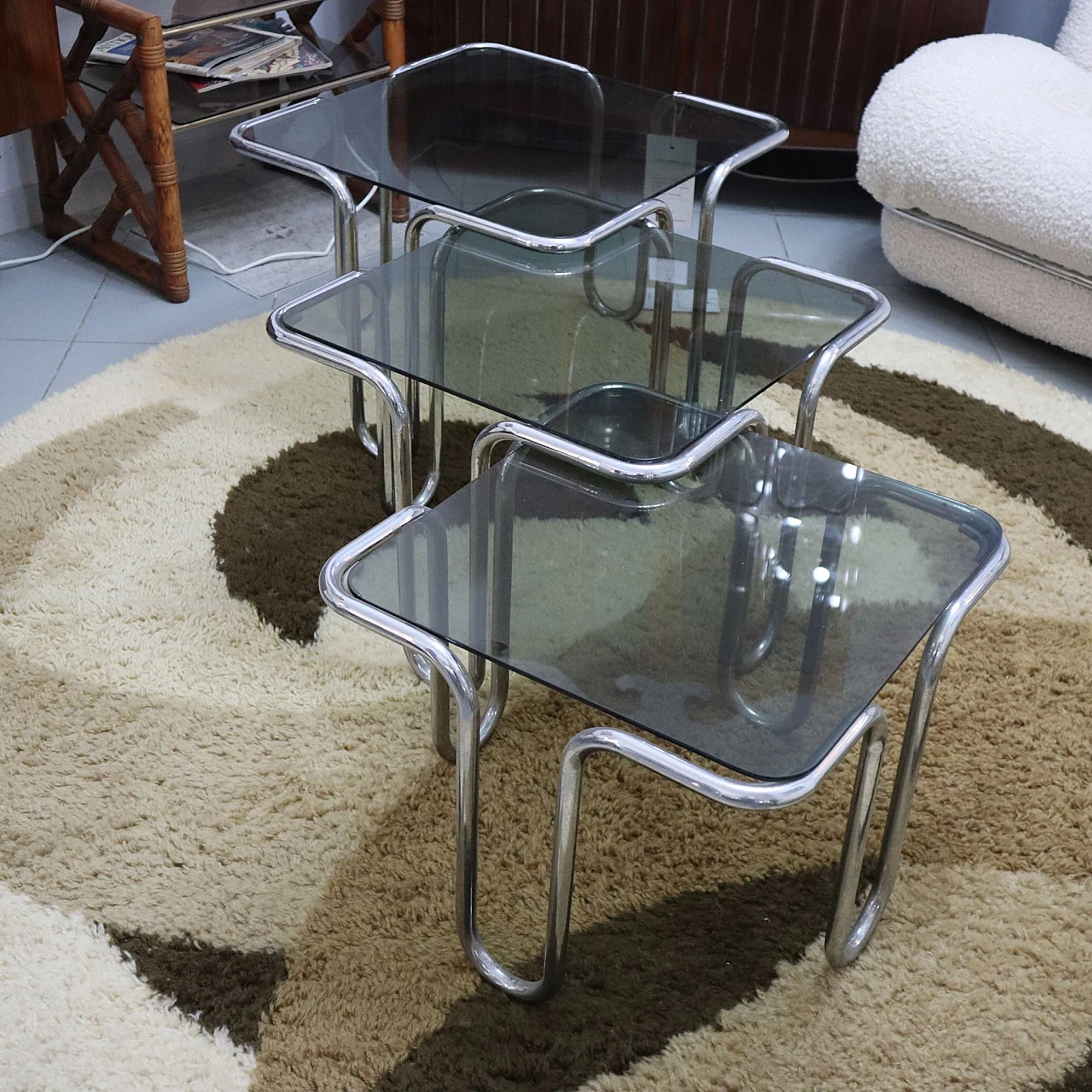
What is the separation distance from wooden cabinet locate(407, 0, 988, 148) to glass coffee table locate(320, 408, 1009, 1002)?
1.40 meters

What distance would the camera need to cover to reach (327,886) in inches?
50.8

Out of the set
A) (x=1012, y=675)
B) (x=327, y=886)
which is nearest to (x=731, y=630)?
(x=327, y=886)

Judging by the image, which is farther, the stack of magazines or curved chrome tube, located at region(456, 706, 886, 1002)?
the stack of magazines

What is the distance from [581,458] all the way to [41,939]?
0.67 m

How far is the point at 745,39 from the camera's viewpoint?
2.49 meters

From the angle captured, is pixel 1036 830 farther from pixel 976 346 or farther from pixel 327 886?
pixel 976 346

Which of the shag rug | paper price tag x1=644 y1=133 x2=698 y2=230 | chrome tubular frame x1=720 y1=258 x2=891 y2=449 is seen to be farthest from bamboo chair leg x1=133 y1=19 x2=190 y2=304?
chrome tubular frame x1=720 y1=258 x2=891 y2=449

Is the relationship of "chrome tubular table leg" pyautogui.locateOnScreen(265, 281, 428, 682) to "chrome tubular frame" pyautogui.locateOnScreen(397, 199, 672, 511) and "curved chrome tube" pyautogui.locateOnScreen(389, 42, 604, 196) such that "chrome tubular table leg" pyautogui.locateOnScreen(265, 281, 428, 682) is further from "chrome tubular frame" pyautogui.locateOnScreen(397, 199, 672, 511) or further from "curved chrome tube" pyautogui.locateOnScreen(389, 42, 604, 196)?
"curved chrome tube" pyautogui.locateOnScreen(389, 42, 604, 196)

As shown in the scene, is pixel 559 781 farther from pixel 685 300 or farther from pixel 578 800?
pixel 685 300

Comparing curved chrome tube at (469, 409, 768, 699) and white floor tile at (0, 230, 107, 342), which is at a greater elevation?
curved chrome tube at (469, 409, 768, 699)

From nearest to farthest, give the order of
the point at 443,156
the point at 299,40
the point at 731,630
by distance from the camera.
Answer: the point at 731,630
the point at 443,156
the point at 299,40

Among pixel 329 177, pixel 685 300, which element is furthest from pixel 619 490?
pixel 329 177

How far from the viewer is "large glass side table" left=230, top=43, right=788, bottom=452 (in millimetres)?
1713

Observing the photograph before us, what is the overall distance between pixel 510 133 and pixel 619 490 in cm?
83
